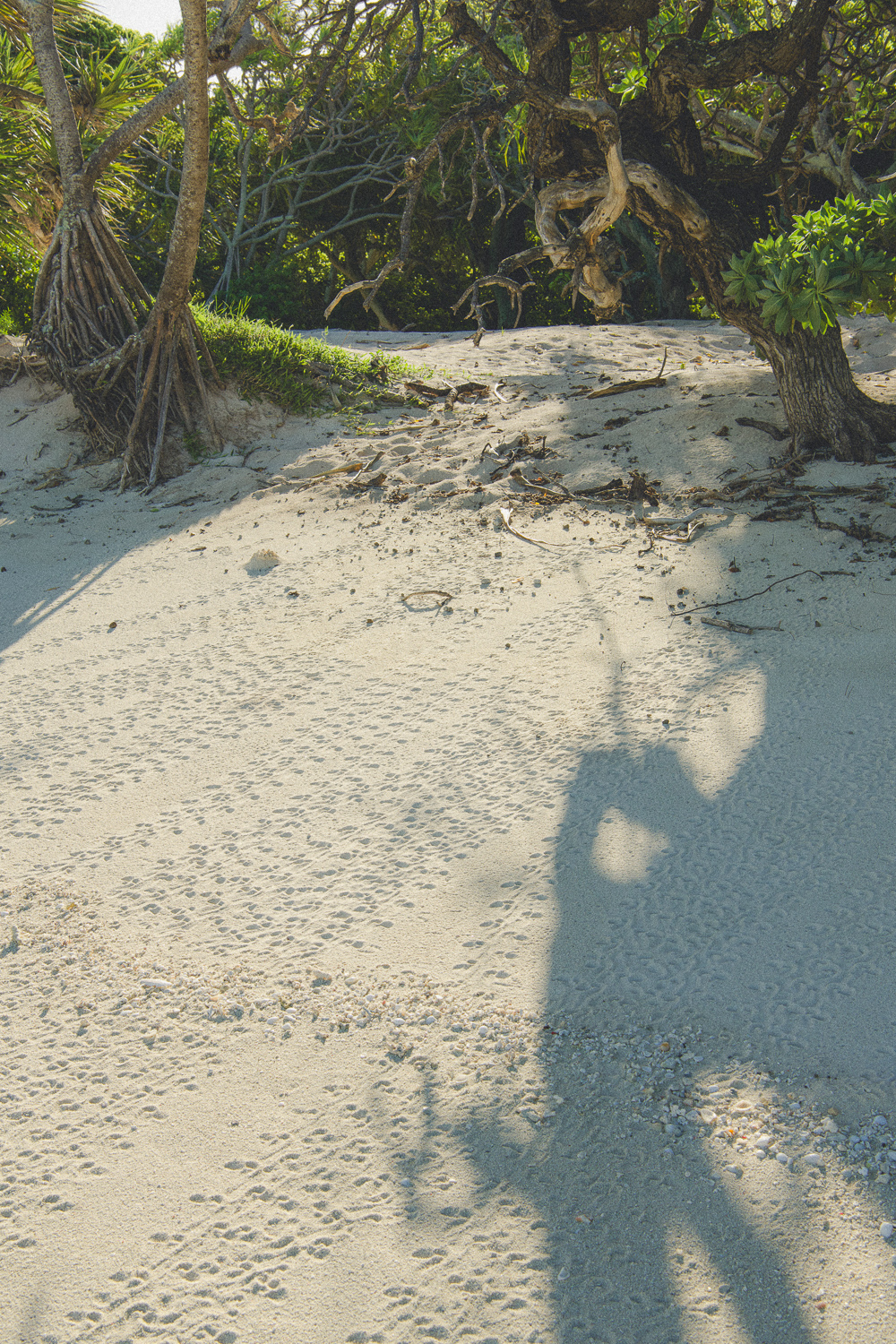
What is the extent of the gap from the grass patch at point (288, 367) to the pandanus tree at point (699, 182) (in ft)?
7.51

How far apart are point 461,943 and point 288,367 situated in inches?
227

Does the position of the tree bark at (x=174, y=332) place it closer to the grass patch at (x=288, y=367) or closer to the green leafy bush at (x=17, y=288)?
the grass patch at (x=288, y=367)

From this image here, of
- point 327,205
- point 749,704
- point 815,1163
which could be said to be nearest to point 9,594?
point 749,704

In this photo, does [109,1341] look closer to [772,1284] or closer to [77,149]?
[772,1284]

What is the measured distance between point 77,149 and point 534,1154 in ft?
22.4

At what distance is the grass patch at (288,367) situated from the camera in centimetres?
691

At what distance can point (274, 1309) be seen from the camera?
1.57 m

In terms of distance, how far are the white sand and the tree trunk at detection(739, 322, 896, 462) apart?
0.29 metres

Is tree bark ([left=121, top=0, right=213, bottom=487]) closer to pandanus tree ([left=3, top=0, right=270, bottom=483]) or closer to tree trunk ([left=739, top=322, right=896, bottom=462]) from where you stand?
pandanus tree ([left=3, top=0, right=270, bottom=483])

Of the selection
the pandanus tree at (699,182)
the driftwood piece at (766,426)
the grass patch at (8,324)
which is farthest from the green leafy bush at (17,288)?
the driftwood piece at (766,426)

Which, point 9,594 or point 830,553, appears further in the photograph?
point 9,594

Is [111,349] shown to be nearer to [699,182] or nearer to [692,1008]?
[699,182]

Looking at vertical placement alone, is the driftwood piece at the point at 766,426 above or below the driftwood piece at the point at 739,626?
above

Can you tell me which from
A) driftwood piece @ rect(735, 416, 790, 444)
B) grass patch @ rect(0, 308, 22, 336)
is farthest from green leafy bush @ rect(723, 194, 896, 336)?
grass patch @ rect(0, 308, 22, 336)
